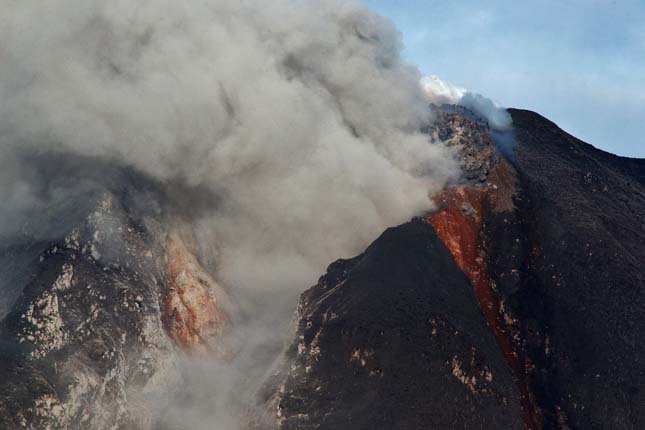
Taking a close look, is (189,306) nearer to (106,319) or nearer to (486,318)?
(106,319)

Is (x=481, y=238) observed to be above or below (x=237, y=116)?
below

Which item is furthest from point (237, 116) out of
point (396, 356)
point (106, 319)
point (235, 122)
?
point (396, 356)

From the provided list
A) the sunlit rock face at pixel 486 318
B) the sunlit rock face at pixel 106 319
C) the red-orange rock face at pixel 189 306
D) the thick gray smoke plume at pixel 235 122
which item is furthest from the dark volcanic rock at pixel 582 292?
the sunlit rock face at pixel 106 319

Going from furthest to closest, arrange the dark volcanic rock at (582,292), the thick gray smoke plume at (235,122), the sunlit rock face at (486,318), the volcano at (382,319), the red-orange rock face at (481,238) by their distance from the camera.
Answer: the thick gray smoke plume at (235,122) → the red-orange rock face at (481,238) → the dark volcanic rock at (582,292) → the sunlit rock face at (486,318) → the volcano at (382,319)

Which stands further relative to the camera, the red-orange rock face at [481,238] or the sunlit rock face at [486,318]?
the red-orange rock face at [481,238]

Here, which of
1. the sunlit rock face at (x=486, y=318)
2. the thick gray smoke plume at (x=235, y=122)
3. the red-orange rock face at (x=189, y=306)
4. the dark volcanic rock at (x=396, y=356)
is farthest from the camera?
the thick gray smoke plume at (x=235, y=122)

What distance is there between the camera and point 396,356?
42281 millimetres

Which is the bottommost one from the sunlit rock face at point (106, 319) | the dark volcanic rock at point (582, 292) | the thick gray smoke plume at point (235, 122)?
the dark volcanic rock at point (582, 292)

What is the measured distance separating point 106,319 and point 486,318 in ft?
74.0

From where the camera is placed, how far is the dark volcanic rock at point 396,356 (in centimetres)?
4012

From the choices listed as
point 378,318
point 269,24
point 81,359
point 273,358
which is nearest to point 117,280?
point 81,359

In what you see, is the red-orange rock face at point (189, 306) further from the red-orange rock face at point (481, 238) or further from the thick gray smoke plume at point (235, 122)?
the red-orange rock face at point (481, 238)

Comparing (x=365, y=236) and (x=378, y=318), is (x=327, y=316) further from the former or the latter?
(x=365, y=236)

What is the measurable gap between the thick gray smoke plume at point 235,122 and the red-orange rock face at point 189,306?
330cm
